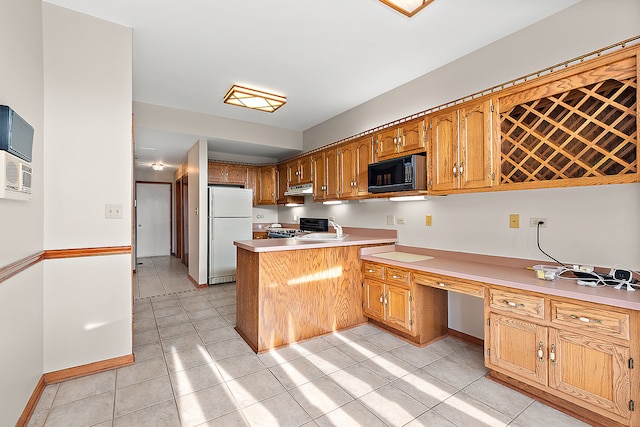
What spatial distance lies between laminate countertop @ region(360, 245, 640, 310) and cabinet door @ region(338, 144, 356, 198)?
0.89 metres

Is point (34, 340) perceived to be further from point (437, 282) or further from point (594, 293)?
point (594, 293)

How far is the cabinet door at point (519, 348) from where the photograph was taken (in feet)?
6.15

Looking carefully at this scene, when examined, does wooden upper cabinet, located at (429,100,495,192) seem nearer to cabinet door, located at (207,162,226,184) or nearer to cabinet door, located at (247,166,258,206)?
cabinet door, located at (247,166,258,206)

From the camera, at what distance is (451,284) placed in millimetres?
2375

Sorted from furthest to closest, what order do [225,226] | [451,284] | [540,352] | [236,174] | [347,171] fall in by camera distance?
[236,174] < [225,226] < [347,171] < [451,284] < [540,352]

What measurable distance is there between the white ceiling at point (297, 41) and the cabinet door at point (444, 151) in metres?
0.70

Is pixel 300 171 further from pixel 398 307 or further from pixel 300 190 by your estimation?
pixel 398 307

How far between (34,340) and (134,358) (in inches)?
29.8

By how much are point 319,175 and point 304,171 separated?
50 centimetres

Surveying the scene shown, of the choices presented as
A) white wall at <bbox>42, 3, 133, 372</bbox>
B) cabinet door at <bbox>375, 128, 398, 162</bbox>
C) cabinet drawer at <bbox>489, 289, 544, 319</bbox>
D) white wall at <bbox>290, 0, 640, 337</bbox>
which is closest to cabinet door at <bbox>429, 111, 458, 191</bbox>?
white wall at <bbox>290, 0, 640, 337</bbox>

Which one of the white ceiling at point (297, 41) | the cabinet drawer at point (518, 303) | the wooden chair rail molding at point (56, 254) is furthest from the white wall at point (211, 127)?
the cabinet drawer at point (518, 303)

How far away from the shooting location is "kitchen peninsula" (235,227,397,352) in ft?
8.71

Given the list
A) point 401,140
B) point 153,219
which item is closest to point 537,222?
point 401,140

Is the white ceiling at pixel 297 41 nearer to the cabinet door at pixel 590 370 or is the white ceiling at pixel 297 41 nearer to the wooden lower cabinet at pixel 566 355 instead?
the wooden lower cabinet at pixel 566 355
